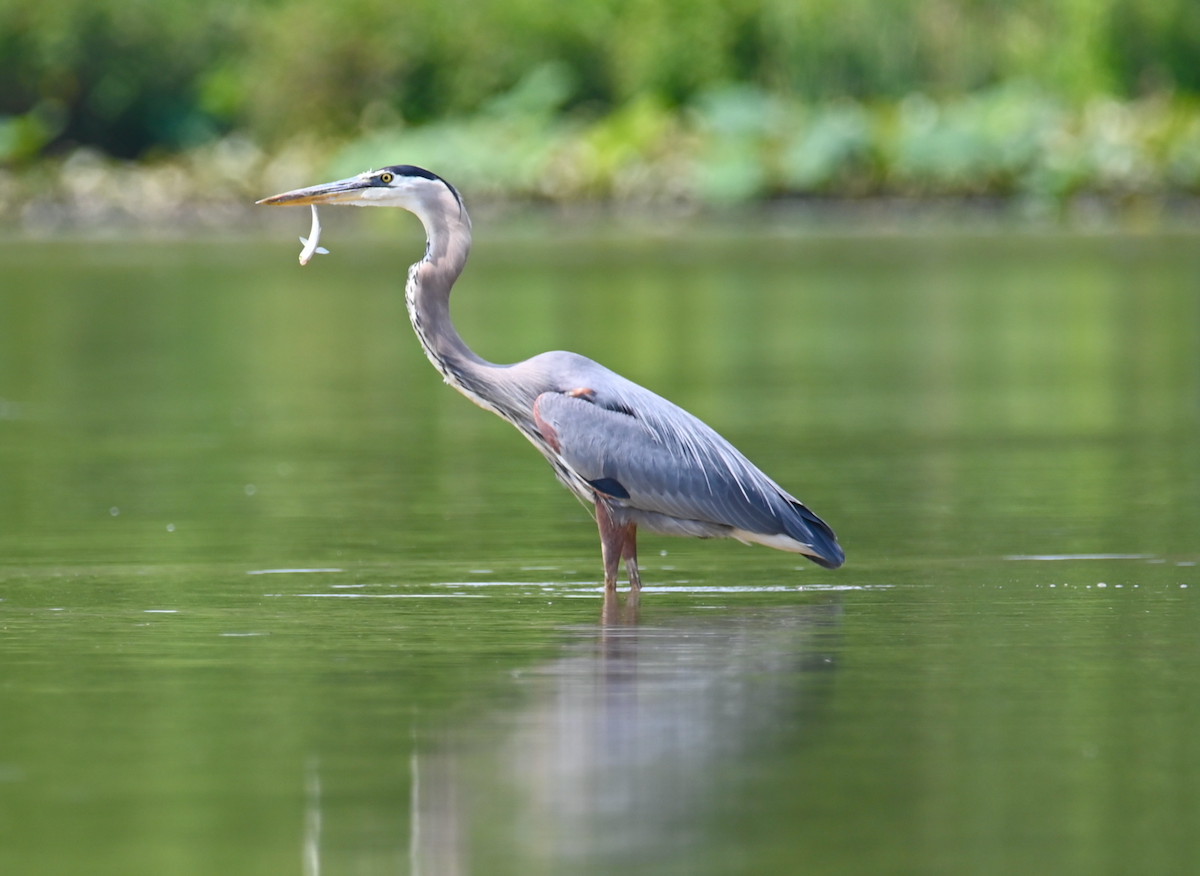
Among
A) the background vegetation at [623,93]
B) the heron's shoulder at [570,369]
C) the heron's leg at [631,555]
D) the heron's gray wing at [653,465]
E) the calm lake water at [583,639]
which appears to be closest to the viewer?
the calm lake water at [583,639]

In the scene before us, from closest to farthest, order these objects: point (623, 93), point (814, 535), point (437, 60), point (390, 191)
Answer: point (814, 535), point (390, 191), point (623, 93), point (437, 60)

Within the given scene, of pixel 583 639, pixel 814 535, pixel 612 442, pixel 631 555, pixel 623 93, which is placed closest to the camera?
pixel 583 639

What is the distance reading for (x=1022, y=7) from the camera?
5797 cm

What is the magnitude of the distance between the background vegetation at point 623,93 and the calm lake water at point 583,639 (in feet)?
122

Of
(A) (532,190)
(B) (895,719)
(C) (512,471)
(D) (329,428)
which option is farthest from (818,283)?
(A) (532,190)

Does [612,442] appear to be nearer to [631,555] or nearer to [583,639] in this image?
[631,555]

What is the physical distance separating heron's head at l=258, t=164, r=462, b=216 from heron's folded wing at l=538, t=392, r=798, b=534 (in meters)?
0.88

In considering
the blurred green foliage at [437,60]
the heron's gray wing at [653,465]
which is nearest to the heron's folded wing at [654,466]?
the heron's gray wing at [653,465]

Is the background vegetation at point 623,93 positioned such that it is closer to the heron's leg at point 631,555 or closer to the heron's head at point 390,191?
the heron's head at point 390,191

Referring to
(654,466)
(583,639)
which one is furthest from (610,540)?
(583,639)

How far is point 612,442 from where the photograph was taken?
27.4 ft

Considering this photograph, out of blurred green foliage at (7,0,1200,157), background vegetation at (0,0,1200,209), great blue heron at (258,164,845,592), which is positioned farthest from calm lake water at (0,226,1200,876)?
blurred green foliage at (7,0,1200,157)

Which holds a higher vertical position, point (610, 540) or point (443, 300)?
point (443, 300)

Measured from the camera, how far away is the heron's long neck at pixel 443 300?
341 inches
